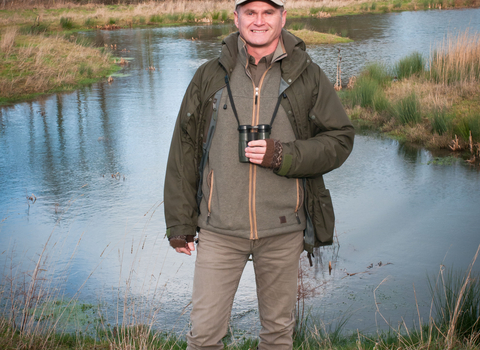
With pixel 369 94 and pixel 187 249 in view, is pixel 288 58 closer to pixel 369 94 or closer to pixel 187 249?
pixel 187 249

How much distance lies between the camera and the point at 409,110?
9516 mm

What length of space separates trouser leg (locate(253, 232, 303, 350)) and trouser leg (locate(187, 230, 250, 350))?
110 mm

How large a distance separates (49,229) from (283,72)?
13.7ft

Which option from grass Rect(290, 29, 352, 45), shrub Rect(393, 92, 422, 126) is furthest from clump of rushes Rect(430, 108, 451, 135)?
grass Rect(290, 29, 352, 45)

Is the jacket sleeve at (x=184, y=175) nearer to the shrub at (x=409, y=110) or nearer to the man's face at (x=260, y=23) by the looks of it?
the man's face at (x=260, y=23)

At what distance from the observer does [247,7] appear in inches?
97.6

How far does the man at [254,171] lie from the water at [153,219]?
0.83 m

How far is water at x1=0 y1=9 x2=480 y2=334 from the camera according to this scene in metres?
4.46

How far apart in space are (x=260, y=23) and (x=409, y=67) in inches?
422

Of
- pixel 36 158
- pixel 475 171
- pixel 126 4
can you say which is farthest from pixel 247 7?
pixel 126 4

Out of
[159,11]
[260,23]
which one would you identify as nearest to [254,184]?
[260,23]

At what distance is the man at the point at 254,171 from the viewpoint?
2.46 meters

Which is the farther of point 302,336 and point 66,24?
point 66,24

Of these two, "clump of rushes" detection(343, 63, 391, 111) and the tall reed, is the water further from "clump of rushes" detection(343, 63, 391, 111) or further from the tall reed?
the tall reed
